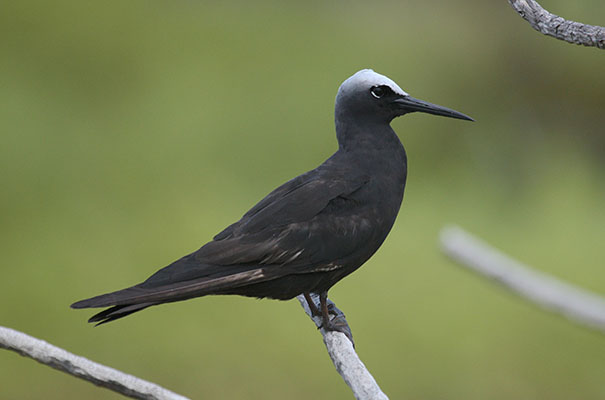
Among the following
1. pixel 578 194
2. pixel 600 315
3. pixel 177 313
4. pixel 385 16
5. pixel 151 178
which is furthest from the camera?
pixel 385 16

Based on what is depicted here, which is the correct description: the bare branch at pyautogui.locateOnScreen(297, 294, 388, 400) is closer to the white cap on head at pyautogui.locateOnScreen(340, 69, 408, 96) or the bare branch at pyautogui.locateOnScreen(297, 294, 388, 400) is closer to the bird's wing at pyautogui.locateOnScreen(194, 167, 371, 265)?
the bird's wing at pyautogui.locateOnScreen(194, 167, 371, 265)

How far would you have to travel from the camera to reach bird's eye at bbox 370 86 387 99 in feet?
3.95

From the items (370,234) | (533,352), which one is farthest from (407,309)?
(370,234)

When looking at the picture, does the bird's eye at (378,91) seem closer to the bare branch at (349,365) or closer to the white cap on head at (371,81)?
the white cap on head at (371,81)

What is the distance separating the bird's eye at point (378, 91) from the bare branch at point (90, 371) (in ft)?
1.79

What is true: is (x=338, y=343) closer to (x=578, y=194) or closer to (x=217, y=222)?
A: (x=217, y=222)

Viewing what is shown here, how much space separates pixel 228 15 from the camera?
3041 millimetres

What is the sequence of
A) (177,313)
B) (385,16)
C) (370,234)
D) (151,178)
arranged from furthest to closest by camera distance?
(385,16) → (151,178) → (177,313) → (370,234)

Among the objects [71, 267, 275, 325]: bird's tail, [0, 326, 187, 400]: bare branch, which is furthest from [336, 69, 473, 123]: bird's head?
[0, 326, 187, 400]: bare branch

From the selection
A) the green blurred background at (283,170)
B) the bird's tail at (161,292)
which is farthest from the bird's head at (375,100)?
the green blurred background at (283,170)

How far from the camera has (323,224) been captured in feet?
3.68

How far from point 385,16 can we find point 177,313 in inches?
61.3

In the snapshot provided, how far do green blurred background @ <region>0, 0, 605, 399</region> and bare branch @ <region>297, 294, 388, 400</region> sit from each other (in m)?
0.99

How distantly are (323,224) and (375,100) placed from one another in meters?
0.23
